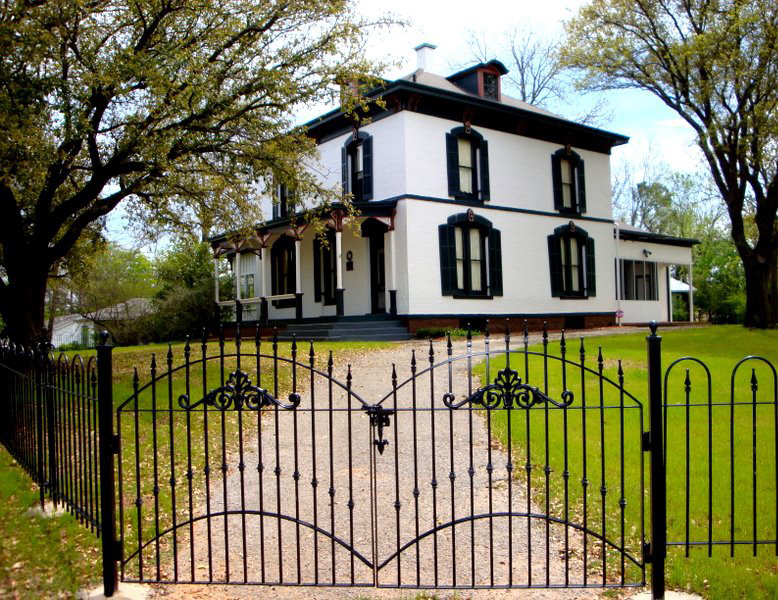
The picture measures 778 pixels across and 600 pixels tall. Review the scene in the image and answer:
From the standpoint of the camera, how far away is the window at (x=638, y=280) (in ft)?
93.3

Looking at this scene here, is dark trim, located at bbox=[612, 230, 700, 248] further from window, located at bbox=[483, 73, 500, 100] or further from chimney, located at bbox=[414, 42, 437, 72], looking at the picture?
chimney, located at bbox=[414, 42, 437, 72]

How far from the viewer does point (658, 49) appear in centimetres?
2188

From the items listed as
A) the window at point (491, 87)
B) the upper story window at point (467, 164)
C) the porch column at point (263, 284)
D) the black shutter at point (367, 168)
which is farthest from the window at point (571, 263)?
Answer: the porch column at point (263, 284)

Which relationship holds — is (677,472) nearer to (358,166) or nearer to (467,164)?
(467,164)

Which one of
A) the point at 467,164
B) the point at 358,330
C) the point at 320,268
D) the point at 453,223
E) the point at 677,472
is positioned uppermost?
the point at 467,164

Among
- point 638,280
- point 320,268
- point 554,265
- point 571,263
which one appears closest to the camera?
point 320,268

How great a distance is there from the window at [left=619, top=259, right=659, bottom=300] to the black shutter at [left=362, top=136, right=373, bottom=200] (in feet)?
39.1

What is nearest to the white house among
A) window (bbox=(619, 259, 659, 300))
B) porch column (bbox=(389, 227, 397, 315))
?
porch column (bbox=(389, 227, 397, 315))

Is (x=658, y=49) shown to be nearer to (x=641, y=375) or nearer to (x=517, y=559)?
(x=641, y=375)

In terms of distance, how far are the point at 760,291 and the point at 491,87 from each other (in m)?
11.2

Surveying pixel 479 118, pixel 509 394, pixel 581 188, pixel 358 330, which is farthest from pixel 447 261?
pixel 509 394

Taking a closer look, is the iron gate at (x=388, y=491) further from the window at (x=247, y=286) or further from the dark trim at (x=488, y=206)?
the window at (x=247, y=286)

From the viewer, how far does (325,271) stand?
23.7 m

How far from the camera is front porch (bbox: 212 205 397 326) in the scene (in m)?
20.5
